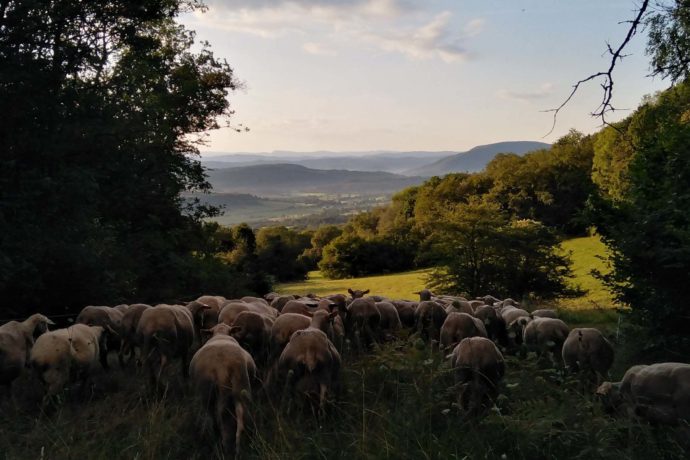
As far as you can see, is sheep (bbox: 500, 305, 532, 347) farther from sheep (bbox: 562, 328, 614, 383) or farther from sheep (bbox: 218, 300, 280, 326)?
sheep (bbox: 218, 300, 280, 326)

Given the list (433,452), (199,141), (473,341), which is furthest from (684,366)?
(199,141)

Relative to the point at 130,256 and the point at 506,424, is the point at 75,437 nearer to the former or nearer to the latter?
the point at 506,424

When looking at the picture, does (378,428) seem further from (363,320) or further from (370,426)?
(363,320)

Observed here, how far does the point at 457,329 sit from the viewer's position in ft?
30.1

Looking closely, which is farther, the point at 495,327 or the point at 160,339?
the point at 495,327

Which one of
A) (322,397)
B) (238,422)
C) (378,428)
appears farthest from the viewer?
(322,397)

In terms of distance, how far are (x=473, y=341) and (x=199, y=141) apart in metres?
24.1

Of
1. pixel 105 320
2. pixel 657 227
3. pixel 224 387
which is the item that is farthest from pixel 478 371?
pixel 105 320

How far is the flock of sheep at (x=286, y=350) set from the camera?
6.17 metres

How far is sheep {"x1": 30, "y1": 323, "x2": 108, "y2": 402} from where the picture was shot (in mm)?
7531

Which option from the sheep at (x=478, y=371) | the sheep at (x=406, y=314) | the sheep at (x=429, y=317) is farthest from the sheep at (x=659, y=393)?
the sheep at (x=406, y=314)

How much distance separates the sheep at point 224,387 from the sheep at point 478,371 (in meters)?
2.67

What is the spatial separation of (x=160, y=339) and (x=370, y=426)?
411cm

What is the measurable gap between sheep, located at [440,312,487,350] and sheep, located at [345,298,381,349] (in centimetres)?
182
